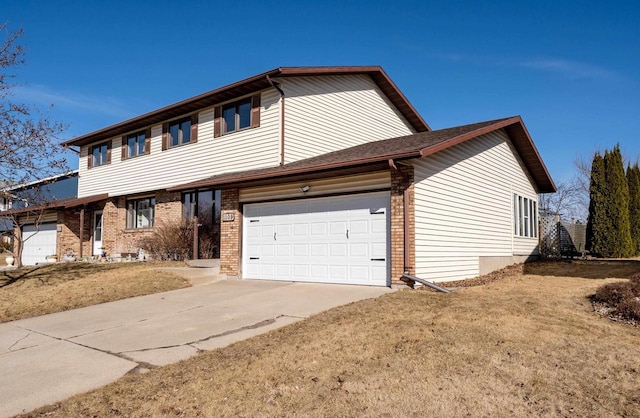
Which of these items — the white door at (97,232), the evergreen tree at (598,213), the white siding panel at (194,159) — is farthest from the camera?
the white door at (97,232)

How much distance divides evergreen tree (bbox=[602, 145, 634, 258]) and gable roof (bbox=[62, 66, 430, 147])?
7759 millimetres

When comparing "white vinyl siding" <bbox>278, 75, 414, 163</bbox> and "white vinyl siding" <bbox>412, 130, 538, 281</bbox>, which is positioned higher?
"white vinyl siding" <bbox>278, 75, 414, 163</bbox>

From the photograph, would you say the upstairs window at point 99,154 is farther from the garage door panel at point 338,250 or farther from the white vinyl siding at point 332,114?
the garage door panel at point 338,250

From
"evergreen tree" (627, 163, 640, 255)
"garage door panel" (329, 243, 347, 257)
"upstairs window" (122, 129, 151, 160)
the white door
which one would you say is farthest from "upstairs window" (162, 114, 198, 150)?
"evergreen tree" (627, 163, 640, 255)

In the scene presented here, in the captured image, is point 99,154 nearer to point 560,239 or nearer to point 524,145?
point 524,145

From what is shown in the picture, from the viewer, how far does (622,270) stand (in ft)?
39.6

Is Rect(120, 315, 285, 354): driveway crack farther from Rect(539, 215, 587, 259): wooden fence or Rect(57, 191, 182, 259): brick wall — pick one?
Rect(539, 215, 587, 259): wooden fence

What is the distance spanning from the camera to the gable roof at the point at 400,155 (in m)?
9.91

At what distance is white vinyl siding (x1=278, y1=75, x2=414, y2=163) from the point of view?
14.6 meters

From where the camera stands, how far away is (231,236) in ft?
43.5

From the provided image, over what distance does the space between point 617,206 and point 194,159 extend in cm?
1696

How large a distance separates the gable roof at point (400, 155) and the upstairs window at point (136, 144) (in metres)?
6.43

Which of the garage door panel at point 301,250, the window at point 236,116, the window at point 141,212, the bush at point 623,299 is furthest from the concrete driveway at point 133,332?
the window at point 141,212

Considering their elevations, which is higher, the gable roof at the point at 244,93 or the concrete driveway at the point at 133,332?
the gable roof at the point at 244,93
